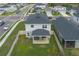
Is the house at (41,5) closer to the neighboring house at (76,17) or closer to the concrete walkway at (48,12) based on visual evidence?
the concrete walkway at (48,12)

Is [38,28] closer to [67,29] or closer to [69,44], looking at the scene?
[67,29]

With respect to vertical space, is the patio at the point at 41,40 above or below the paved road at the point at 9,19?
below

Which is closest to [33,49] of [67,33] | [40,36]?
[40,36]

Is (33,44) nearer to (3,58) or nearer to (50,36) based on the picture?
(50,36)

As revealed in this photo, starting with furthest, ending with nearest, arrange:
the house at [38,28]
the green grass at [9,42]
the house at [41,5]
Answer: the house at [38,28]
the green grass at [9,42]
the house at [41,5]

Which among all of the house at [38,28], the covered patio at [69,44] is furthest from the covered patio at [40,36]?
the covered patio at [69,44]

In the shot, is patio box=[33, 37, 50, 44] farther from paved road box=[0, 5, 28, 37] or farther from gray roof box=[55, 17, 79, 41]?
paved road box=[0, 5, 28, 37]

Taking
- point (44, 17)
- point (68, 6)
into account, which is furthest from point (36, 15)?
point (68, 6)
